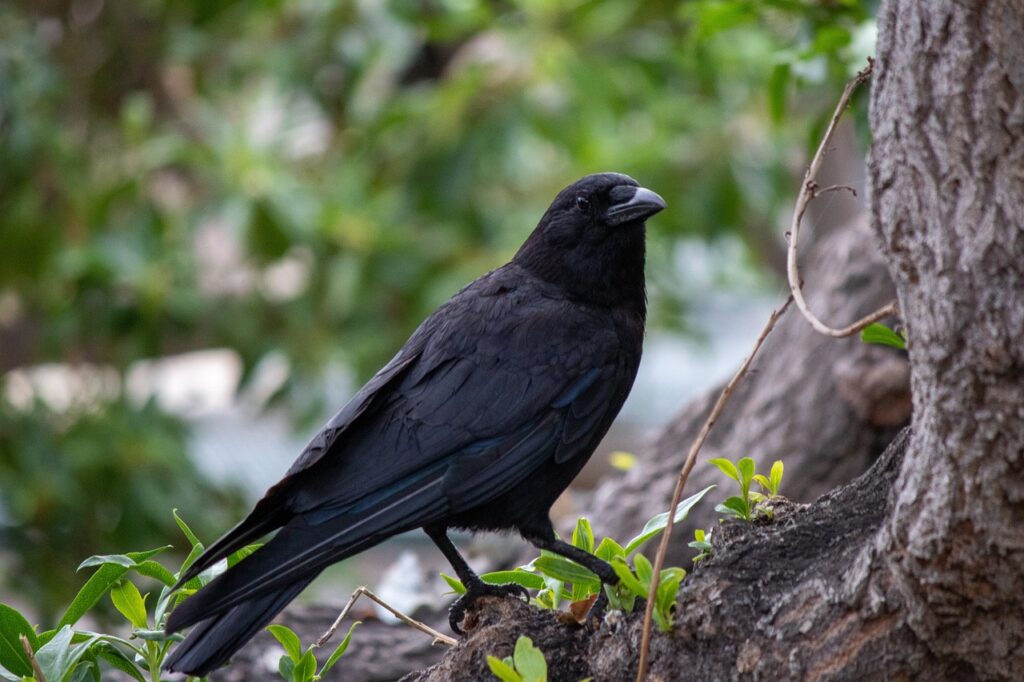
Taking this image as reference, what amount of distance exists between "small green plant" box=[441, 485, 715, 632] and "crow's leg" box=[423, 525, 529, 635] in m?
0.07

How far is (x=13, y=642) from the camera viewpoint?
7.07 ft

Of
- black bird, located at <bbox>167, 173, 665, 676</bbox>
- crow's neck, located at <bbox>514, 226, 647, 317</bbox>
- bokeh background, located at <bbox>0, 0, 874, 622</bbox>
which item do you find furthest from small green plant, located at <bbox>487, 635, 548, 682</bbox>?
bokeh background, located at <bbox>0, 0, 874, 622</bbox>

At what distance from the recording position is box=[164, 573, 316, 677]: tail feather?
216 centimetres

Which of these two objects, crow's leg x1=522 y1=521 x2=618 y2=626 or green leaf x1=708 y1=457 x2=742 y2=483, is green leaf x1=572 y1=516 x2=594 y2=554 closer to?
crow's leg x1=522 y1=521 x2=618 y2=626

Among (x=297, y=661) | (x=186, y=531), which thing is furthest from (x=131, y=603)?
(x=297, y=661)

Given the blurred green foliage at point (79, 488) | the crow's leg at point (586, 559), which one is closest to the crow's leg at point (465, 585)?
the crow's leg at point (586, 559)

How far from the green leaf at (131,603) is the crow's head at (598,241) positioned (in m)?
1.25

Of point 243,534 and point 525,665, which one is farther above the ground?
point 243,534

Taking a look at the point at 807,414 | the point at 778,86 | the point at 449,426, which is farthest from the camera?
the point at 807,414

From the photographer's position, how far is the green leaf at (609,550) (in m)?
2.22

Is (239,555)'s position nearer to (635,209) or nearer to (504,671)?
(504,671)

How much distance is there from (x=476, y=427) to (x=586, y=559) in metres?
0.46

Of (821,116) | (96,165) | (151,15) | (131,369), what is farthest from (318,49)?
(821,116)

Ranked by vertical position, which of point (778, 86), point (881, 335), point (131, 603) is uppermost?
point (778, 86)
